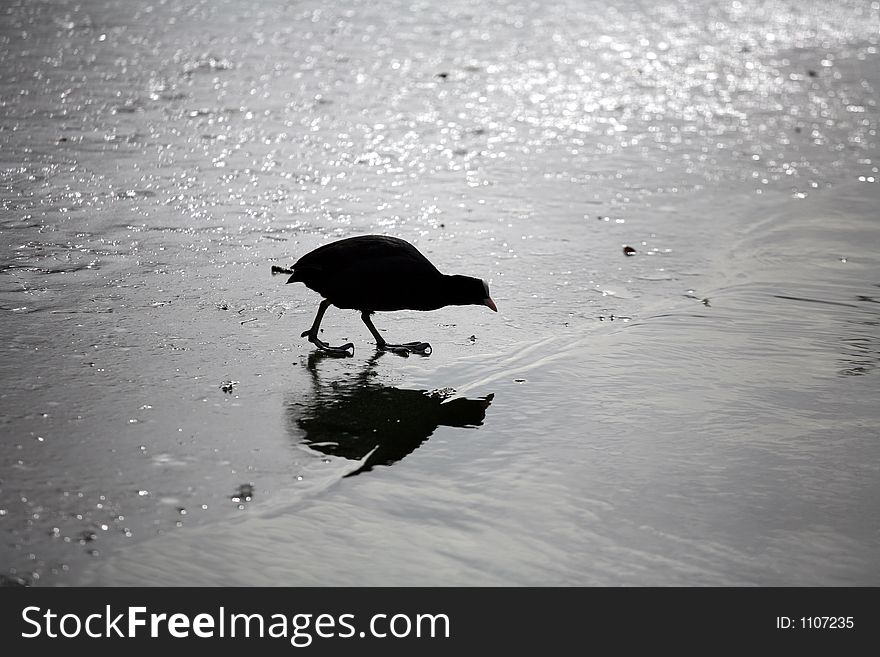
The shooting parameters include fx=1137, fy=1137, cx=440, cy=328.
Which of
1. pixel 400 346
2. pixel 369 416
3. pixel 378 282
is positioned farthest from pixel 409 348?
pixel 369 416

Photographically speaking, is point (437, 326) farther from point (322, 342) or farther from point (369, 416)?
point (369, 416)

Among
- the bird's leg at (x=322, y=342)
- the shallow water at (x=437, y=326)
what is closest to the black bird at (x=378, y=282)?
the bird's leg at (x=322, y=342)

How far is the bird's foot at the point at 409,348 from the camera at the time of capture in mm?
5926

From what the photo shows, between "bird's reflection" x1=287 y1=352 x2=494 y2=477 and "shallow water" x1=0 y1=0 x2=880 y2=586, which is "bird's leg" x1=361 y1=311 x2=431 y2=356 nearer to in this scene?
"shallow water" x1=0 y1=0 x2=880 y2=586

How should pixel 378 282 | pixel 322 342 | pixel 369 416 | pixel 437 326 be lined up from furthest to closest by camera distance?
1. pixel 437 326
2. pixel 322 342
3. pixel 378 282
4. pixel 369 416

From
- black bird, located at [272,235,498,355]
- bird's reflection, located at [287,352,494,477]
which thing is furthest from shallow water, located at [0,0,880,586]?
black bird, located at [272,235,498,355]

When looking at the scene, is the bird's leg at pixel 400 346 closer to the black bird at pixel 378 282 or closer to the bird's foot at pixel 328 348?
the black bird at pixel 378 282

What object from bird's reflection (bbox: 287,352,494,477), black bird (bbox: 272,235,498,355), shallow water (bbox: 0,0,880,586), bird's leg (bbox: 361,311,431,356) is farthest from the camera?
bird's leg (bbox: 361,311,431,356)

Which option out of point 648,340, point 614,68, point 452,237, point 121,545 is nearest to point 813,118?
point 614,68

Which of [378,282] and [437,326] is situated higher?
[378,282]

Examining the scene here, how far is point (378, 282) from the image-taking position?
5.75m

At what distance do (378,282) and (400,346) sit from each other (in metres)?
0.40

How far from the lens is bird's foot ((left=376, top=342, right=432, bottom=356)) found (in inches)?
233

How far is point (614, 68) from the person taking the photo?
12.8m
